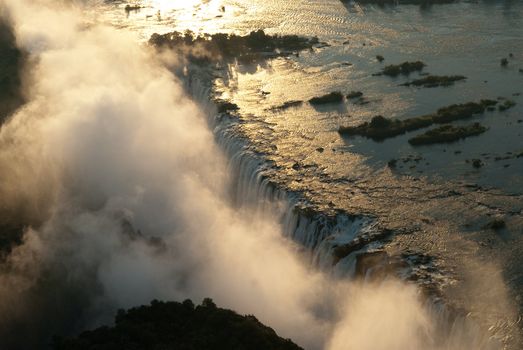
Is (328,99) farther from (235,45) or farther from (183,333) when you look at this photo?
(183,333)

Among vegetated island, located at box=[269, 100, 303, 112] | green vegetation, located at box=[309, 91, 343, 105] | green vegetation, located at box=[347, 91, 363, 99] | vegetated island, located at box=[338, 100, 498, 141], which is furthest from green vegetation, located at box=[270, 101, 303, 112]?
vegetated island, located at box=[338, 100, 498, 141]

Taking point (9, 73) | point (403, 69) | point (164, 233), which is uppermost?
point (403, 69)

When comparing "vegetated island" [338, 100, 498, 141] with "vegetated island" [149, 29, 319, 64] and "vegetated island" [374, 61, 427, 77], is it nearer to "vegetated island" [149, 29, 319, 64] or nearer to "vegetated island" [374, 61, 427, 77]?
"vegetated island" [374, 61, 427, 77]

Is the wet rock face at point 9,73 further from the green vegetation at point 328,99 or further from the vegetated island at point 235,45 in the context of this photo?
the green vegetation at point 328,99

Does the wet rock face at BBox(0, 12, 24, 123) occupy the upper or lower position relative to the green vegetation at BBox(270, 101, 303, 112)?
lower

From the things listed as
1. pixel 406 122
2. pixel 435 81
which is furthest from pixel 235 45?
pixel 406 122

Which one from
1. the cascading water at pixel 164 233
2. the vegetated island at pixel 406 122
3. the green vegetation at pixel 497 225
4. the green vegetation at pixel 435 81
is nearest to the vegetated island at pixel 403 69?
the green vegetation at pixel 435 81
